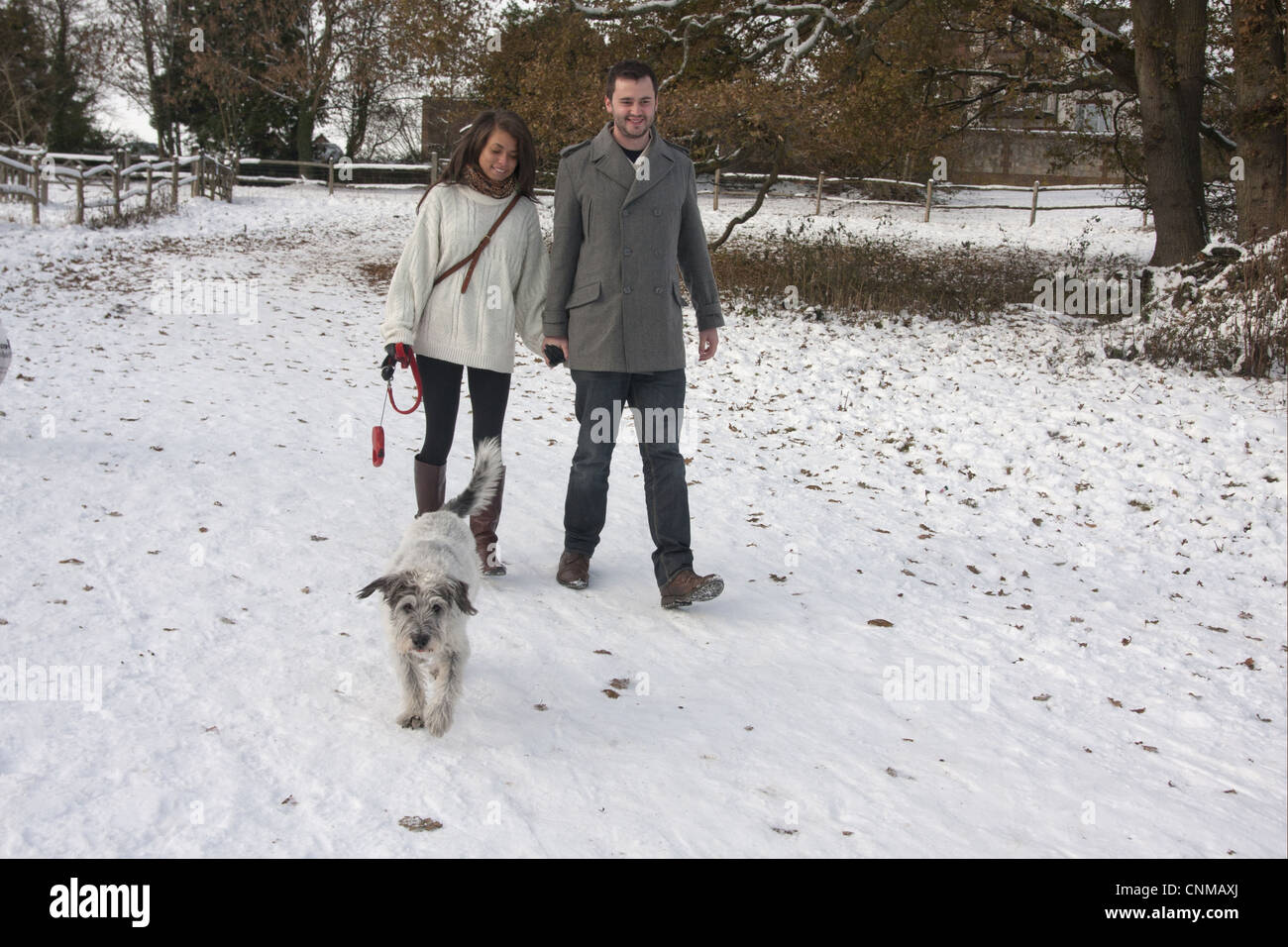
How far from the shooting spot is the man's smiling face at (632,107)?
4.33 m

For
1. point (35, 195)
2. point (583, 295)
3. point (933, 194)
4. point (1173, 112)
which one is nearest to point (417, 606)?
point (583, 295)

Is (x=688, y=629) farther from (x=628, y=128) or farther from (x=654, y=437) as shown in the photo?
(x=628, y=128)

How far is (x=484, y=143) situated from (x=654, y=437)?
1529 millimetres

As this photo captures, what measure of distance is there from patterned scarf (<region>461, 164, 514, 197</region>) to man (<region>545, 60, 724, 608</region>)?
28cm

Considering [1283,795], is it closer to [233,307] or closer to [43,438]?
[43,438]

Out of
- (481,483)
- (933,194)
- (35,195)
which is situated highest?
(933,194)

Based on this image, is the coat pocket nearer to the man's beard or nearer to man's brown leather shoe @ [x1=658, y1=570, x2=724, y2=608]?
the man's beard

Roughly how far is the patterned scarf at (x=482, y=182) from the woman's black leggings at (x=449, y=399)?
81 centimetres

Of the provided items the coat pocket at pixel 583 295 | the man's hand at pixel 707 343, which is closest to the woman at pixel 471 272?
the coat pocket at pixel 583 295

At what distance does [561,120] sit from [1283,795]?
39.5 ft

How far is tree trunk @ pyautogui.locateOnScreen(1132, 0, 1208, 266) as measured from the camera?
11.9 m

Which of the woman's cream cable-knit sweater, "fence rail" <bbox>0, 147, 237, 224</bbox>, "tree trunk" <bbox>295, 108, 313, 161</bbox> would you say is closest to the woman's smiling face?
the woman's cream cable-knit sweater

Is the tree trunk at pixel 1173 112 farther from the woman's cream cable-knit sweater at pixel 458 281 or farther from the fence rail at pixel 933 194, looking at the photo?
the fence rail at pixel 933 194

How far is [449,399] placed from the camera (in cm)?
477
